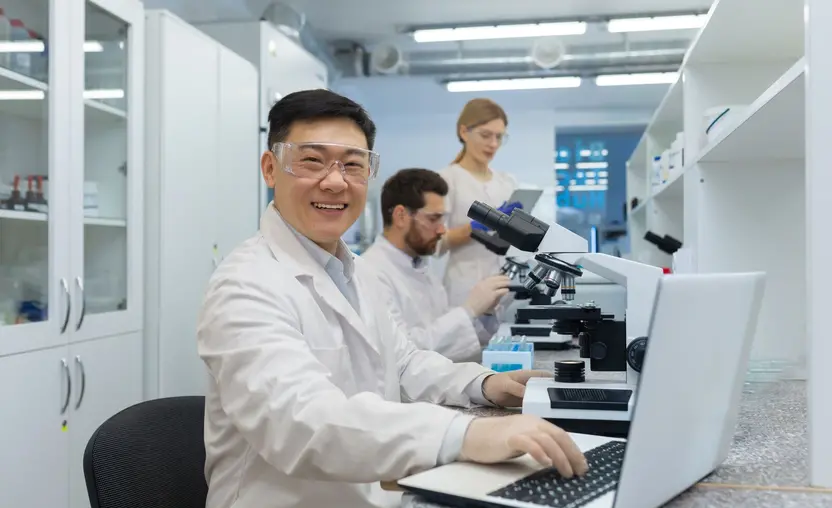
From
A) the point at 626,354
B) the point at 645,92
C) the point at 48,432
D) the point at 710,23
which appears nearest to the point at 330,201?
the point at 626,354

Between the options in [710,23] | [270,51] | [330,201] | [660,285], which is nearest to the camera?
[660,285]

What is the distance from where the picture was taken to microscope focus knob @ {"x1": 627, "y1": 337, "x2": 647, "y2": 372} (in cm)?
125

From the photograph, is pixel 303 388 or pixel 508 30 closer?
pixel 303 388

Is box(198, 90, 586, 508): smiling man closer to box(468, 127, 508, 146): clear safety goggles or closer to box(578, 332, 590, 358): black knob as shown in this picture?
box(578, 332, 590, 358): black knob

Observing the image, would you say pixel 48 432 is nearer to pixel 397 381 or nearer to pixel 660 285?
pixel 397 381

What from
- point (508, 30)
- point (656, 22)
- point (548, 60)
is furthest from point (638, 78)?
point (508, 30)

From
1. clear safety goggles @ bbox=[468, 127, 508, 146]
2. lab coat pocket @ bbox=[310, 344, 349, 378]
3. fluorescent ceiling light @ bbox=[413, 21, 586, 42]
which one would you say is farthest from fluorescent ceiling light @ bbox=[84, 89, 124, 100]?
fluorescent ceiling light @ bbox=[413, 21, 586, 42]

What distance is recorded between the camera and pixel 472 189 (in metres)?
3.47

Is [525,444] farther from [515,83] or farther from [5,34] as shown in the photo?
[515,83]

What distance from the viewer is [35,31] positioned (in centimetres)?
227

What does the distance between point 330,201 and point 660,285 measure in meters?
0.81

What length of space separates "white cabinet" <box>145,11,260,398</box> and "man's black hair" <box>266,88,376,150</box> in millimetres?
1581

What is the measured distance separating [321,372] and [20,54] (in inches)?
68.7

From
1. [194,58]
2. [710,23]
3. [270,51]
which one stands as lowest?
[710,23]
